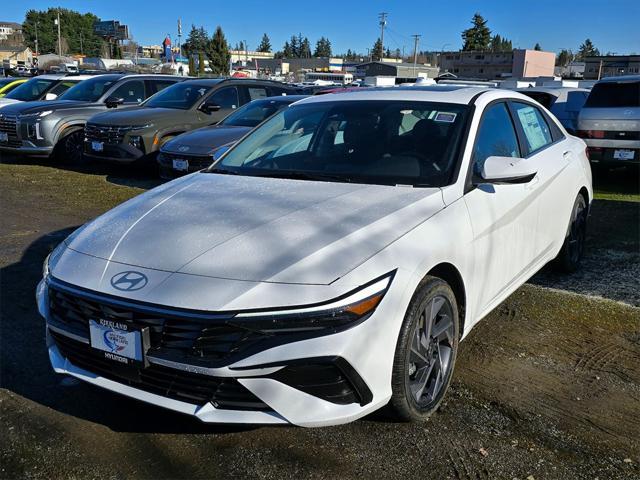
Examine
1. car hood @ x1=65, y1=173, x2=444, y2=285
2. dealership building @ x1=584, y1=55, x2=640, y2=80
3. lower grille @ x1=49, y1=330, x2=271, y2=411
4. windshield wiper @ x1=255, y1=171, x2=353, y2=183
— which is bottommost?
lower grille @ x1=49, y1=330, x2=271, y2=411

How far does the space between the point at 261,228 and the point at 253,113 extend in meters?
7.20

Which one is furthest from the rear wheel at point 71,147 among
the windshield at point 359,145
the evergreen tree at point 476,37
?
the evergreen tree at point 476,37

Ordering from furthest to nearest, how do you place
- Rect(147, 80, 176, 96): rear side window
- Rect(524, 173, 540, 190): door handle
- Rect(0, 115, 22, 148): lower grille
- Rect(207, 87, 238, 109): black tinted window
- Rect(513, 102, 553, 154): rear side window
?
Rect(147, 80, 176, 96): rear side window → Rect(0, 115, 22, 148): lower grille → Rect(207, 87, 238, 109): black tinted window → Rect(513, 102, 553, 154): rear side window → Rect(524, 173, 540, 190): door handle

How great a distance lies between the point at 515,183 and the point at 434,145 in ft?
1.73

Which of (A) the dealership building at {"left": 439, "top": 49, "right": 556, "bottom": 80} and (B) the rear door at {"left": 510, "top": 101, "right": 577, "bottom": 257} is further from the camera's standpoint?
(A) the dealership building at {"left": 439, "top": 49, "right": 556, "bottom": 80}

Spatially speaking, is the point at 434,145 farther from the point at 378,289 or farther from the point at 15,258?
the point at 15,258

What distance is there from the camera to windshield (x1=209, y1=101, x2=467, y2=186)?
11.6 feet

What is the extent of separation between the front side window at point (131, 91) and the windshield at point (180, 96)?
144 cm

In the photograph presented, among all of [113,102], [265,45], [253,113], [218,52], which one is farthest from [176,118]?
[265,45]

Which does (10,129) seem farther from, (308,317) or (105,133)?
(308,317)

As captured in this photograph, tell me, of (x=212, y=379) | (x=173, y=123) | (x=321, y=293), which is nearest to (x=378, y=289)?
(x=321, y=293)

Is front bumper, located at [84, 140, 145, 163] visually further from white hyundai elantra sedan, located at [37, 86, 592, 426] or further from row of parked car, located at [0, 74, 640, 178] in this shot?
white hyundai elantra sedan, located at [37, 86, 592, 426]

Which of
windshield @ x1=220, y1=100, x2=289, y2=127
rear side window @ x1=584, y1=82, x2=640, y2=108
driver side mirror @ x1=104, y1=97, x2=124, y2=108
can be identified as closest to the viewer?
rear side window @ x1=584, y1=82, x2=640, y2=108

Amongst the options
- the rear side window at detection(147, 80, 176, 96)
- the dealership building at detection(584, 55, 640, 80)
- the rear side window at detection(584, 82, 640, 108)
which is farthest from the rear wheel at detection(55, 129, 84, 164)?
the dealership building at detection(584, 55, 640, 80)
